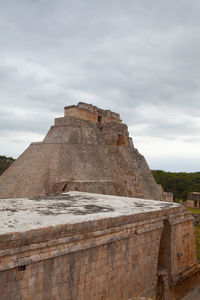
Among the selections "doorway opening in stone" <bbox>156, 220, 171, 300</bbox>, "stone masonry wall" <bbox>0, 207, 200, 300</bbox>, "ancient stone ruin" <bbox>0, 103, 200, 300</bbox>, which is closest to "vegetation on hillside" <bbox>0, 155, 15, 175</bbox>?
"ancient stone ruin" <bbox>0, 103, 200, 300</bbox>

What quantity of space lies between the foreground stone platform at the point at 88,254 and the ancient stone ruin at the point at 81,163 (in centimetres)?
613

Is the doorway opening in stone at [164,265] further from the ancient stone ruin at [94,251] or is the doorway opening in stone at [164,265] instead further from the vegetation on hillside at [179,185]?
the vegetation on hillside at [179,185]

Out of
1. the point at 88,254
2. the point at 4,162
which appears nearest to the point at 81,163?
the point at 88,254

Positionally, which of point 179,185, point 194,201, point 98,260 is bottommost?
point 98,260

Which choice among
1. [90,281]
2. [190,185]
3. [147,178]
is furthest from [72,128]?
[190,185]

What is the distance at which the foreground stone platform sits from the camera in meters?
3.69

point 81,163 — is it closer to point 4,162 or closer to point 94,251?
point 94,251

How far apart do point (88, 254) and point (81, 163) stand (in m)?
10.2

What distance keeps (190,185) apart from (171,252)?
31.9 metres

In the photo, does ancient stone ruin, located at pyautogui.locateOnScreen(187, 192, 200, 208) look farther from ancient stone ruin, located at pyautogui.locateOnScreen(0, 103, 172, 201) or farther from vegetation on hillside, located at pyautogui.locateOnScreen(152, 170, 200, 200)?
ancient stone ruin, located at pyautogui.locateOnScreen(0, 103, 172, 201)

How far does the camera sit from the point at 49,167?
45.4 feet

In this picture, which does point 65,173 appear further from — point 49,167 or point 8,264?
point 8,264

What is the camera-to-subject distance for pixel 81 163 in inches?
577

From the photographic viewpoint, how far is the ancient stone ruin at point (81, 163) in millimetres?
13023
